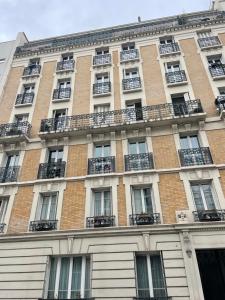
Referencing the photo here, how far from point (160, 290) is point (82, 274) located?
2.68 metres

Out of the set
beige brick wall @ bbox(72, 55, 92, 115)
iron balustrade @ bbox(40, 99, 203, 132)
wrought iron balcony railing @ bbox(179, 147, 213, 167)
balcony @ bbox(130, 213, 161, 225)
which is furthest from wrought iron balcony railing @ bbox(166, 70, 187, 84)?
balcony @ bbox(130, 213, 161, 225)

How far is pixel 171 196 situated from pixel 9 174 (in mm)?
7379

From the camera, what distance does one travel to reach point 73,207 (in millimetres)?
10516

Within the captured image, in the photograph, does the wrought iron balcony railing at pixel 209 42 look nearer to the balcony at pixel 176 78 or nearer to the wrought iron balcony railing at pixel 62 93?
the balcony at pixel 176 78

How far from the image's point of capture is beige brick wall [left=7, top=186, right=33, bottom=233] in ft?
33.9

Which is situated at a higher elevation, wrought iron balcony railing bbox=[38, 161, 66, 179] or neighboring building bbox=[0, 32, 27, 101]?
neighboring building bbox=[0, 32, 27, 101]

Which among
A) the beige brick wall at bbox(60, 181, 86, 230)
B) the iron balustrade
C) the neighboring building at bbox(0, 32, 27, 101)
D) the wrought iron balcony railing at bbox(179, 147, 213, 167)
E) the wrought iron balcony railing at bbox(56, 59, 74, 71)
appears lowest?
the beige brick wall at bbox(60, 181, 86, 230)

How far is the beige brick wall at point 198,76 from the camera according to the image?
12.8 meters

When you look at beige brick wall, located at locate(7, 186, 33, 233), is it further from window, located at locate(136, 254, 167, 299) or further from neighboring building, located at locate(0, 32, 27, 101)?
neighboring building, located at locate(0, 32, 27, 101)

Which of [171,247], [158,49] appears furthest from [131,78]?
[171,247]

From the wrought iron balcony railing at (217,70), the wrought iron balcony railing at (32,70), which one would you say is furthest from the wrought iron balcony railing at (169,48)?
the wrought iron balcony railing at (32,70)

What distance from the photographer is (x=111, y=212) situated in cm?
1016

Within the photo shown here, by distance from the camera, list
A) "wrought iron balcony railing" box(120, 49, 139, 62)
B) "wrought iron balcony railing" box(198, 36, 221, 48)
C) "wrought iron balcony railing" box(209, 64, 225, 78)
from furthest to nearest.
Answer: "wrought iron balcony railing" box(120, 49, 139, 62) → "wrought iron balcony railing" box(198, 36, 221, 48) → "wrought iron balcony railing" box(209, 64, 225, 78)

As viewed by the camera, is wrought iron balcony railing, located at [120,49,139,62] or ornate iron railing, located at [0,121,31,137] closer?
ornate iron railing, located at [0,121,31,137]
